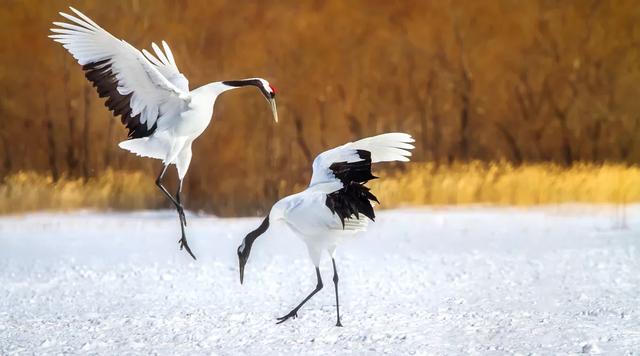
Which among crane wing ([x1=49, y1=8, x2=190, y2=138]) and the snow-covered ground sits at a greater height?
crane wing ([x1=49, y1=8, x2=190, y2=138])

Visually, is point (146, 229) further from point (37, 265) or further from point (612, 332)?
point (612, 332)

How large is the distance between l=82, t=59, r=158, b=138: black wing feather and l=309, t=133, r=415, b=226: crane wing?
56cm

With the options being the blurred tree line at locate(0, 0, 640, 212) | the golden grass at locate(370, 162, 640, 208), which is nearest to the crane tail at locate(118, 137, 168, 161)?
the blurred tree line at locate(0, 0, 640, 212)

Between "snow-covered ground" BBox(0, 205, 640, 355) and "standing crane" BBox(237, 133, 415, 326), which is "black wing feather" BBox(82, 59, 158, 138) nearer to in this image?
"standing crane" BBox(237, 133, 415, 326)

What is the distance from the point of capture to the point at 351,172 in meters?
3.03

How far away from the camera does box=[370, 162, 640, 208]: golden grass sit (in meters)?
5.74

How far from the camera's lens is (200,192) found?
17.2ft

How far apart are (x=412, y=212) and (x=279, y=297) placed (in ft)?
5.92

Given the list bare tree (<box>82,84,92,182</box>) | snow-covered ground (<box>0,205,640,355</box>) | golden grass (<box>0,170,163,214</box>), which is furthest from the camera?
bare tree (<box>82,84,92,182</box>)

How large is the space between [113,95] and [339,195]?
30.9 inches

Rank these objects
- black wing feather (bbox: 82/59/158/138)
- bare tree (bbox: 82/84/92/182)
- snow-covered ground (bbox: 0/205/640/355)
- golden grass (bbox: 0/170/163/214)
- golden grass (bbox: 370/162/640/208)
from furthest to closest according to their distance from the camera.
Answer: golden grass (bbox: 370/162/640/208) < bare tree (bbox: 82/84/92/182) < golden grass (bbox: 0/170/163/214) < snow-covered ground (bbox: 0/205/640/355) < black wing feather (bbox: 82/59/158/138)

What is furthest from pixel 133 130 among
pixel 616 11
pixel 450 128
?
pixel 616 11

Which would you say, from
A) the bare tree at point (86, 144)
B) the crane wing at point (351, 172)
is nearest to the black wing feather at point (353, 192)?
the crane wing at point (351, 172)

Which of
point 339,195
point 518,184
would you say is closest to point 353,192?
point 339,195
